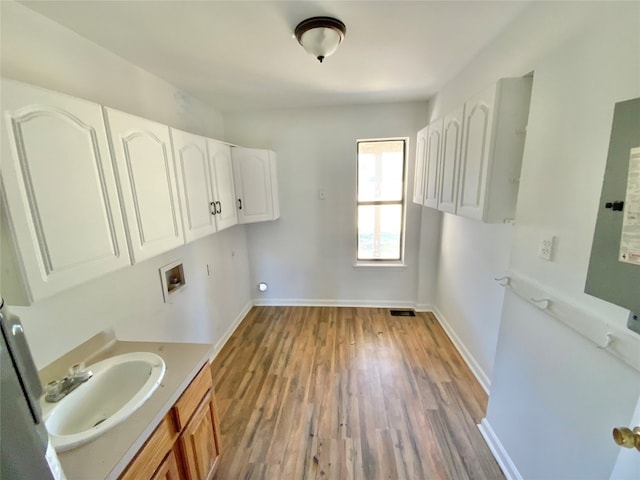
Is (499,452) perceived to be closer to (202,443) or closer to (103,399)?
(202,443)

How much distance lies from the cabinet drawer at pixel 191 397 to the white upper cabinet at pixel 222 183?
1176mm

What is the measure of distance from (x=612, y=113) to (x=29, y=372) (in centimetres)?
186

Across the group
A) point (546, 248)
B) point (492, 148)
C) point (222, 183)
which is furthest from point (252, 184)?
point (546, 248)

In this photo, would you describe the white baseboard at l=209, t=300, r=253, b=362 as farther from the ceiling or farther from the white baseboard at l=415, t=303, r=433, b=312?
the ceiling

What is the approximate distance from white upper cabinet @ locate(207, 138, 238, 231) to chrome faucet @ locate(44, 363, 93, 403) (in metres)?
1.23

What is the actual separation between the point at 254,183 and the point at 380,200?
1.54 m

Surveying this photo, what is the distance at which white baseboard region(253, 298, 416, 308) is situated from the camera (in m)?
3.46

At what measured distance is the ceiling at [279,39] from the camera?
128 centimetres

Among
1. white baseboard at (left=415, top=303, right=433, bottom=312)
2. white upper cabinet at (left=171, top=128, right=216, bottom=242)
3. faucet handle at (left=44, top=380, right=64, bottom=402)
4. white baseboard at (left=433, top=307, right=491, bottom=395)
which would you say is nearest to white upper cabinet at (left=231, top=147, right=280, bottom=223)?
white upper cabinet at (left=171, top=128, right=216, bottom=242)

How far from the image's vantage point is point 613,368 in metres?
0.92

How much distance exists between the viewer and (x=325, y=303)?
3557 millimetres

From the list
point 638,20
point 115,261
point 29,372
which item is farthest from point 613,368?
point 115,261

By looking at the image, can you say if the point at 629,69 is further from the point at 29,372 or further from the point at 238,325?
the point at 238,325

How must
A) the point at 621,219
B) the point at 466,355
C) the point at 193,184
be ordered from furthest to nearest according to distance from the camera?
the point at 466,355
the point at 193,184
the point at 621,219
